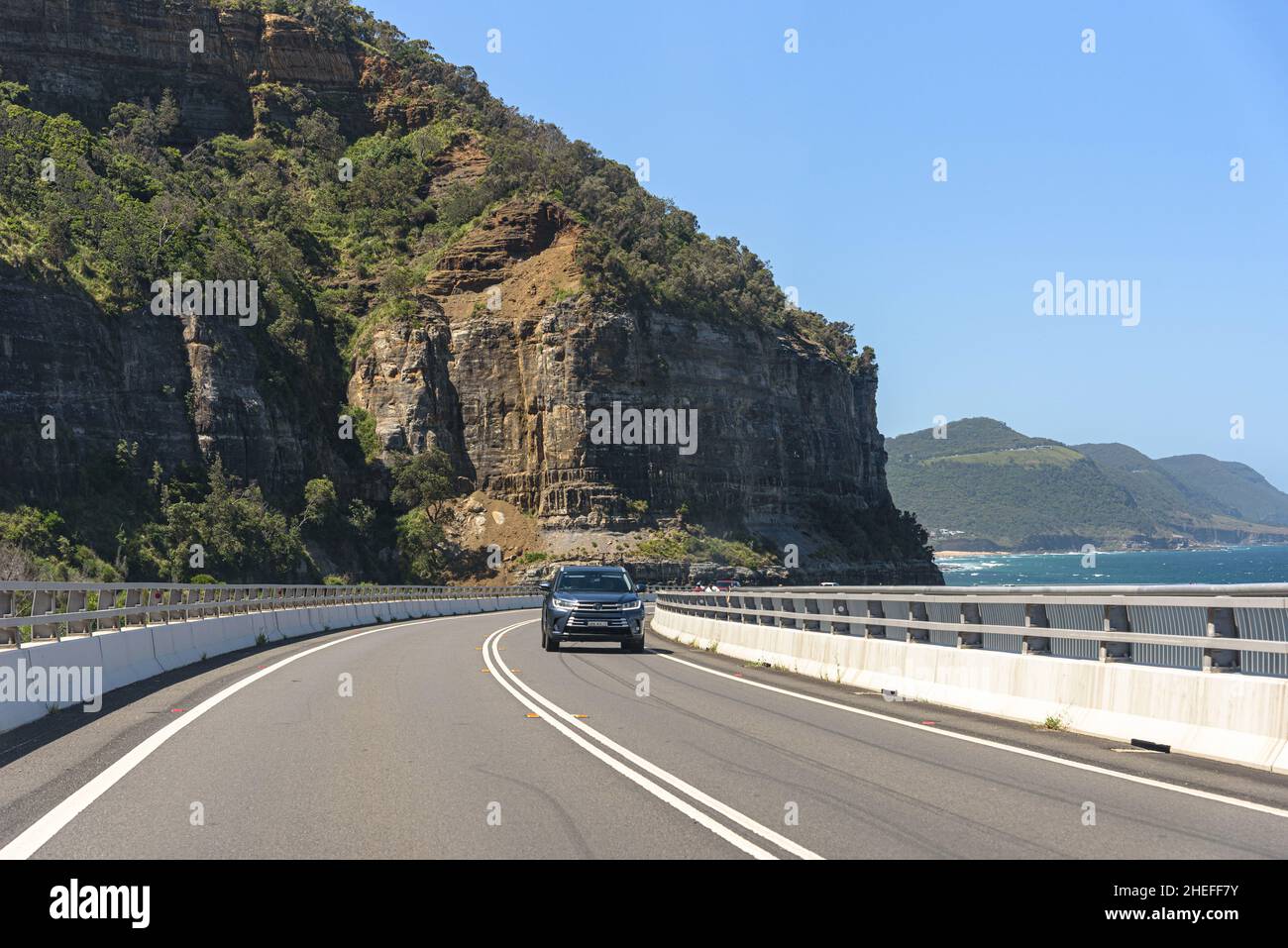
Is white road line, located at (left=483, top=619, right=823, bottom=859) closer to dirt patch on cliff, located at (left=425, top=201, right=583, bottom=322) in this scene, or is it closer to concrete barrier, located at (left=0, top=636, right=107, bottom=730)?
concrete barrier, located at (left=0, top=636, right=107, bottom=730)

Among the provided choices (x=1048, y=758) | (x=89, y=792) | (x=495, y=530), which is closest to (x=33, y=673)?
(x=89, y=792)

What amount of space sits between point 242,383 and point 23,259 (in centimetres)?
1637

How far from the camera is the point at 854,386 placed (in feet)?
496

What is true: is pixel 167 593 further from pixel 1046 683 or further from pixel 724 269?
pixel 724 269

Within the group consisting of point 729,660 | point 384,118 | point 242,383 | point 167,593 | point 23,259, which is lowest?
point 729,660

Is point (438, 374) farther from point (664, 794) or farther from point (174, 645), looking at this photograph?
point (664, 794)

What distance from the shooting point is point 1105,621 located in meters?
13.6

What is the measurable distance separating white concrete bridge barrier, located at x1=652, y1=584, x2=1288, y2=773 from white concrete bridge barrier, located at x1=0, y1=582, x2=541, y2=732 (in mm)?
10173

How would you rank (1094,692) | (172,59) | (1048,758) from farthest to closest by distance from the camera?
(172,59)
(1094,692)
(1048,758)

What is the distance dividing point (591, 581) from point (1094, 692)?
16983 mm

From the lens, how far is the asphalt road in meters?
8.04
